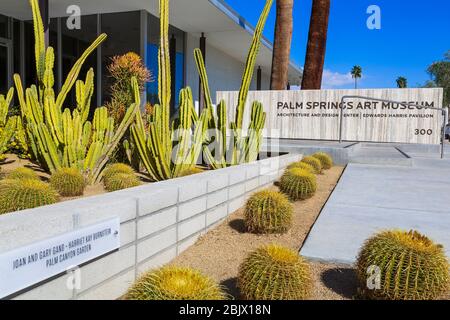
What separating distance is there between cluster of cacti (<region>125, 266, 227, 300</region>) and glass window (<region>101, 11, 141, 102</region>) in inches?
513

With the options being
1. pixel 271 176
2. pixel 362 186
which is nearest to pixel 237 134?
pixel 271 176

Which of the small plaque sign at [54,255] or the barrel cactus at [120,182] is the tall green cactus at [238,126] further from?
the small plaque sign at [54,255]

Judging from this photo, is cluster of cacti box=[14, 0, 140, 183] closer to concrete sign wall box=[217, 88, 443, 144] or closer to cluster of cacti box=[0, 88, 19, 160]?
cluster of cacti box=[0, 88, 19, 160]

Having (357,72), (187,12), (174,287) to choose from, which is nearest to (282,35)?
(187,12)

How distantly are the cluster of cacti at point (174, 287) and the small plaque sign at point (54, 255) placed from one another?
1.24 feet

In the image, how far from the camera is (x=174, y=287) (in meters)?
Answer: 2.17

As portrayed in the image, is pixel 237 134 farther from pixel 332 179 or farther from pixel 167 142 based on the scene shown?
pixel 332 179

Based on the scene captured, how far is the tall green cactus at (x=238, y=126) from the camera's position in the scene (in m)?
6.36

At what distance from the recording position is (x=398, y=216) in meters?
4.67

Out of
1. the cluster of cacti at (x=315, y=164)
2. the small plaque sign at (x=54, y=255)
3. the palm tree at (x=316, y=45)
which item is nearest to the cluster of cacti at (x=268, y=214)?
the small plaque sign at (x=54, y=255)

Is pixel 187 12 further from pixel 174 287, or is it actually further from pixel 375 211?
pixel 174 287

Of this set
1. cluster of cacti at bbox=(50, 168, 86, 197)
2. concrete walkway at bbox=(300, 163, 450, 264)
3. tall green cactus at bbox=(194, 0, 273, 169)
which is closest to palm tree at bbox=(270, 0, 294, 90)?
concrete walkway at bbox=(300, 163, 450, 264)

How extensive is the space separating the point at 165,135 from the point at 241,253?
7.11 feet
